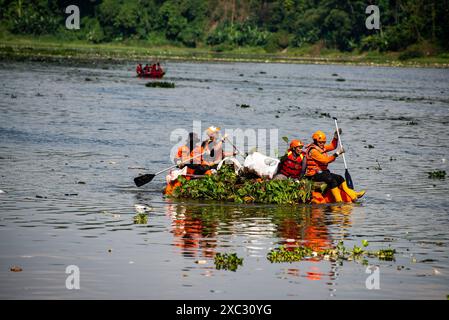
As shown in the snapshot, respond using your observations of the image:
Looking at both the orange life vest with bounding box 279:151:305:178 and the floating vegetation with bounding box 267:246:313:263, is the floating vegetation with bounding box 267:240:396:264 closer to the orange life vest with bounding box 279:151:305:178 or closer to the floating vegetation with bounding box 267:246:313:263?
the floating vegetation with bounding box 267:246:313:263

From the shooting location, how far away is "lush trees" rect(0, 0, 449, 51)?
13325cm

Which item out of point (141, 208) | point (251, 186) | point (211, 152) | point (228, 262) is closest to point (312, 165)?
point (251, 186)

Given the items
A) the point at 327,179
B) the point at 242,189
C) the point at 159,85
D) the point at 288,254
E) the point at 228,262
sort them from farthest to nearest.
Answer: the point at 159,85 → the point at 242,189 → the point at 327,179 → the point at 288,254 → the point at 228,262

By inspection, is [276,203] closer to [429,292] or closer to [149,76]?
[429,292]

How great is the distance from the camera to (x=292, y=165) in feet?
79.6

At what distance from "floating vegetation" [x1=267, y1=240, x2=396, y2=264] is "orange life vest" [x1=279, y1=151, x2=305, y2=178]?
5.69m

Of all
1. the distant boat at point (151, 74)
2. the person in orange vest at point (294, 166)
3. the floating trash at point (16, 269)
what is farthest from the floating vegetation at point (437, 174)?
the distant boat at point (151, 74)

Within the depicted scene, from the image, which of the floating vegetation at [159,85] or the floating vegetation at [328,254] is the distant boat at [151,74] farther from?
the floating vegetation at [328,254]

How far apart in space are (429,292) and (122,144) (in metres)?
24.0

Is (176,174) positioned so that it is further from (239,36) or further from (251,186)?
(239,36)

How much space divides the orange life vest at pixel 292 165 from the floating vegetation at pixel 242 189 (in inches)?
14.7

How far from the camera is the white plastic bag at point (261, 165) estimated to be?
2431 cm

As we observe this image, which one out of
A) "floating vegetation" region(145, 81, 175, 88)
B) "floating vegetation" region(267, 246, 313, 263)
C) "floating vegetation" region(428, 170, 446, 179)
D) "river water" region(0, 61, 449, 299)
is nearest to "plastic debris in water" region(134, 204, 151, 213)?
"river water" region(0, 61, 449, 299)

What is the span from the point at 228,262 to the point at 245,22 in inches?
5936
